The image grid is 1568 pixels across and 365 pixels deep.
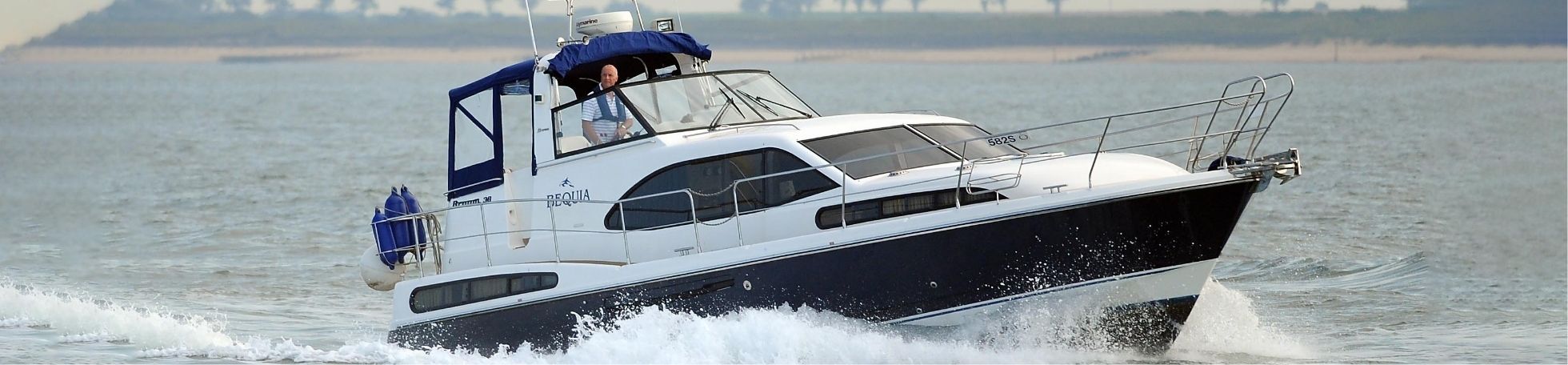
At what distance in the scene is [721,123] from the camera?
37.4 ft

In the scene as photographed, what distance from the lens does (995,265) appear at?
32.1 ft

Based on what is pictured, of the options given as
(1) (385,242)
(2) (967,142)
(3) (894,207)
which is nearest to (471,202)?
(1) (385,242)

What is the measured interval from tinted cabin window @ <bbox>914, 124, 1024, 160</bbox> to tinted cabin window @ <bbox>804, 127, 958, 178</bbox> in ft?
0.48

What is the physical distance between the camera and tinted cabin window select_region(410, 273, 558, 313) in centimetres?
1091

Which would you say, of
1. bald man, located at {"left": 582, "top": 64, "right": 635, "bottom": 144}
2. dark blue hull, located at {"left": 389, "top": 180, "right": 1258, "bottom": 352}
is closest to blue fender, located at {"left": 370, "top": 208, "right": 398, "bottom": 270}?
bald man, located at {"left": 582, "top": 64, "right": 635, "bottom": 144}

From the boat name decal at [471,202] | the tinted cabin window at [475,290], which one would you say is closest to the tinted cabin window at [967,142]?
the tinted cabin window at [475,290]

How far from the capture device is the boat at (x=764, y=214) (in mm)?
9688

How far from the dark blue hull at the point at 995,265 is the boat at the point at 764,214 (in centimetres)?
1

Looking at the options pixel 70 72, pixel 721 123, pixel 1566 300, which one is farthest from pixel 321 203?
pixel 70 72

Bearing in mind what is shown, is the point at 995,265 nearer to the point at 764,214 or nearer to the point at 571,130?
the point at 764,214

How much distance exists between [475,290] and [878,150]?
2.95 metres

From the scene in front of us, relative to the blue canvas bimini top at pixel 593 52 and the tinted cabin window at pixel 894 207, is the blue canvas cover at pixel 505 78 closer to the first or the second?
A: the blue canvas bimini top at pixel 593 52

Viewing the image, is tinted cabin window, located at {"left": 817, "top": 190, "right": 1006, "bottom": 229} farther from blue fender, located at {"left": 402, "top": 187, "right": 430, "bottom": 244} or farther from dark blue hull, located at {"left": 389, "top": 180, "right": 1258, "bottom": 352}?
blue fender, located at {"left": 402, "top": 187, "right": 430, "bottom": 244}

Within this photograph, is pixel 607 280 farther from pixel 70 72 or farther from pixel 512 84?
pixel 70 72
